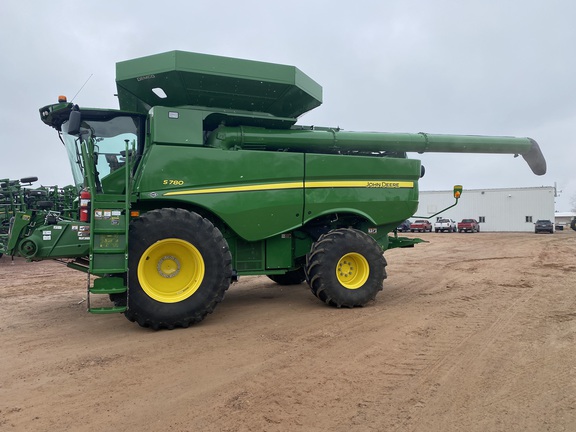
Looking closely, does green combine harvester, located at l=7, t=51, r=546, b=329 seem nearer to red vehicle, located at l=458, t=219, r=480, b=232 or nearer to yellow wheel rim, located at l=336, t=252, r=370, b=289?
yellow wheel rim, located at l=336, t=252, r=370, b=289

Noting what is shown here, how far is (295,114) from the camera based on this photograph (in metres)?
7.42

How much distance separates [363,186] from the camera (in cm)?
704

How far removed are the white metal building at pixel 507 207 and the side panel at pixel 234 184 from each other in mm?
41527

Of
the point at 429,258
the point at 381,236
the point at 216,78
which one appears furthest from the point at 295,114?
the point at 429,258

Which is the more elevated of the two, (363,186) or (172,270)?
(363,186)

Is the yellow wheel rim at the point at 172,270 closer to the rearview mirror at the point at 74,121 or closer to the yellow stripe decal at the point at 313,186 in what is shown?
the yellow stripe decal at the point at 313,186

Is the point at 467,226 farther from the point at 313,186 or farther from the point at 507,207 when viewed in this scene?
the point at 313,186

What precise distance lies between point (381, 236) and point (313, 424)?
4964mm

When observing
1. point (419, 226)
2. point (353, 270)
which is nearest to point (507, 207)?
point (419, 226)

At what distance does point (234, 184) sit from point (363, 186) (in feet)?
7.32

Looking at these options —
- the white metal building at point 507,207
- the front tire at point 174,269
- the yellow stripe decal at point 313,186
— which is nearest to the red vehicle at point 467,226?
the white metal building at point 507,207

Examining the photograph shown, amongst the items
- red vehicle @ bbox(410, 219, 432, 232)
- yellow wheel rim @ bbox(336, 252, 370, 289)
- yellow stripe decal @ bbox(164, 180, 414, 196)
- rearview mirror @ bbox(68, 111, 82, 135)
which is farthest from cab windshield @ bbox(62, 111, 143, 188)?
red vehicle @ bbox(410, 219, 432, 232)

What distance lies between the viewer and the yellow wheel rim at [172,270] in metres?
5.48

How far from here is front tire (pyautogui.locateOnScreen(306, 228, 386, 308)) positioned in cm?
643
